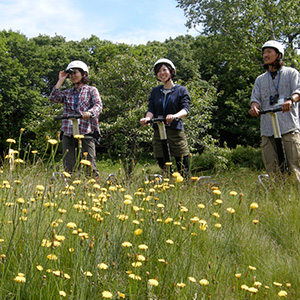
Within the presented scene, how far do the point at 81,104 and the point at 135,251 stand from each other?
115 inches

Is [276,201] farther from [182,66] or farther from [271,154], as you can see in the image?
[182,66]

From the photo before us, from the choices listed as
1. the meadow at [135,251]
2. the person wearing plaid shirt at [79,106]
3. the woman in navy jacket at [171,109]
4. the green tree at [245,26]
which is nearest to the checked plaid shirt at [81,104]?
the person wearing plaid shirt at [79,106]

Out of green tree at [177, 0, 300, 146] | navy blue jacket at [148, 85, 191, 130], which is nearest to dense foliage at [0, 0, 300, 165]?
green tree at [177, 0, 300, 146]

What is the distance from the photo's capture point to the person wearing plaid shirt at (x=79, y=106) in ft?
15.1

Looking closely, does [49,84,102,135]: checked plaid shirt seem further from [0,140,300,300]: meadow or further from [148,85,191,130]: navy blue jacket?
[0,140,300,300]: meadow

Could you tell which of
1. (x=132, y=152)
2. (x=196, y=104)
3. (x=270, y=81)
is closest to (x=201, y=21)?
(x=196, y=104)

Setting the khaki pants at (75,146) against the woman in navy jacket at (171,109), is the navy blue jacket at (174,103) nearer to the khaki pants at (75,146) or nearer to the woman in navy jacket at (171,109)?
the woman in navy jacket at (171,109)

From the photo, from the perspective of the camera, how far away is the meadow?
5.56 ft

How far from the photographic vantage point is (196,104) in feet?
31.4

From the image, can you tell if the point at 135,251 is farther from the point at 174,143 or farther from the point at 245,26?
the point at 245,26

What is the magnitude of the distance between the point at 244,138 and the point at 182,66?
21.9ft

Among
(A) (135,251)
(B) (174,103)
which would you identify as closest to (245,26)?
(B) (174,103)

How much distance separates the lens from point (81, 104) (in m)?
4.68

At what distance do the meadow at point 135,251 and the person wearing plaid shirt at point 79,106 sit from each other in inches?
63.5
